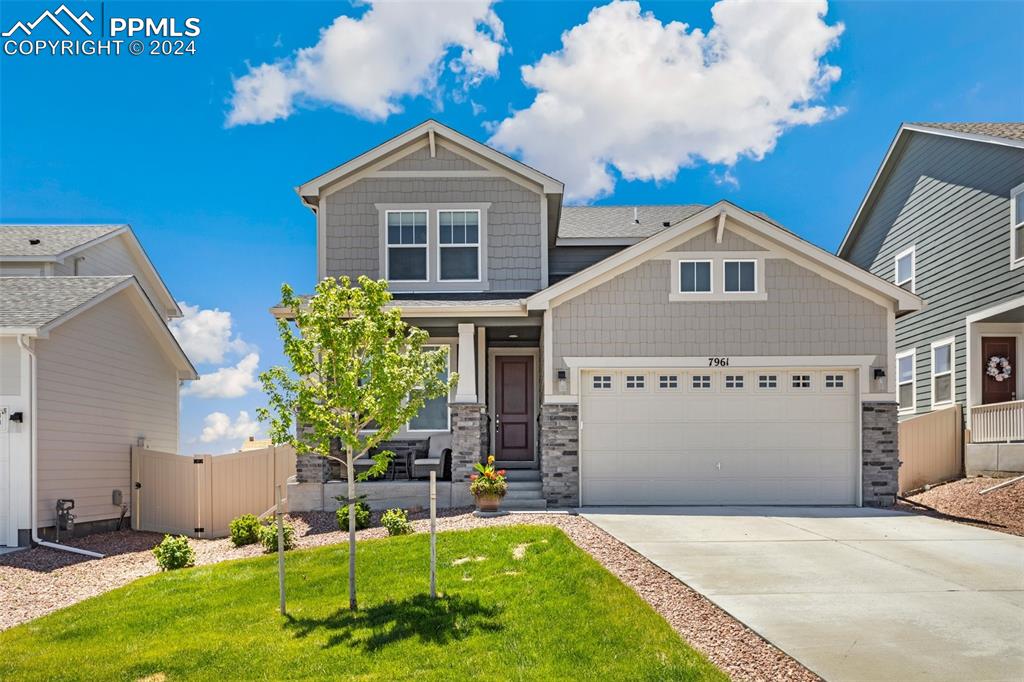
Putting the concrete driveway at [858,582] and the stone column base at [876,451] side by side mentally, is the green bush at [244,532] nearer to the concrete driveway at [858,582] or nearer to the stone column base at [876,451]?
the concrete driveway at [858,582]

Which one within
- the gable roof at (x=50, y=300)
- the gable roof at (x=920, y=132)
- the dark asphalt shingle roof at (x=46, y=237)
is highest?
the gable roof at (x=920, y=132)

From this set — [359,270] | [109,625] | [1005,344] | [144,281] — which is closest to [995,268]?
[1005,344]

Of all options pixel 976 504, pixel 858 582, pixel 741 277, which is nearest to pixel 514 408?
pixel 741 277

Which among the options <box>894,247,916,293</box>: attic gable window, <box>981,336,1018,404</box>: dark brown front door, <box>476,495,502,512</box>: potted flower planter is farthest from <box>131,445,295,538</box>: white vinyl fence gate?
<box>894,247,916,293</box>: attic gable window

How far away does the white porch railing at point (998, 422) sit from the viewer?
16.4 meters

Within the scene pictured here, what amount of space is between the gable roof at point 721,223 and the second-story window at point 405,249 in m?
3.02

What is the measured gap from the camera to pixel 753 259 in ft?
50.1

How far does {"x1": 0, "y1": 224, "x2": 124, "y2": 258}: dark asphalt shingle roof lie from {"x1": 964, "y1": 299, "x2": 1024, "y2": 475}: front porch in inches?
815

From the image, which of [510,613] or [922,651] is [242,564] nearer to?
[510,613]

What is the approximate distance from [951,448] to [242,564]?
48.9ft

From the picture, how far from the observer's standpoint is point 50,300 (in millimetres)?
15547

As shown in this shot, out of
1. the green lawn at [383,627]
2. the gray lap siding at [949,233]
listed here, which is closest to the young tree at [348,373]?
the green lawn at [383,627]

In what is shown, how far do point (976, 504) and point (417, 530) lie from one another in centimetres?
973

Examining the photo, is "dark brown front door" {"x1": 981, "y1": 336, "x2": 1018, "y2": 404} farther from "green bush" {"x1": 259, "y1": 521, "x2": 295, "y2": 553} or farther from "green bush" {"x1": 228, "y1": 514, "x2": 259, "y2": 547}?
"green bush" {"x1": 228, "y1": 514, "x2": 259, "y2": 547}
